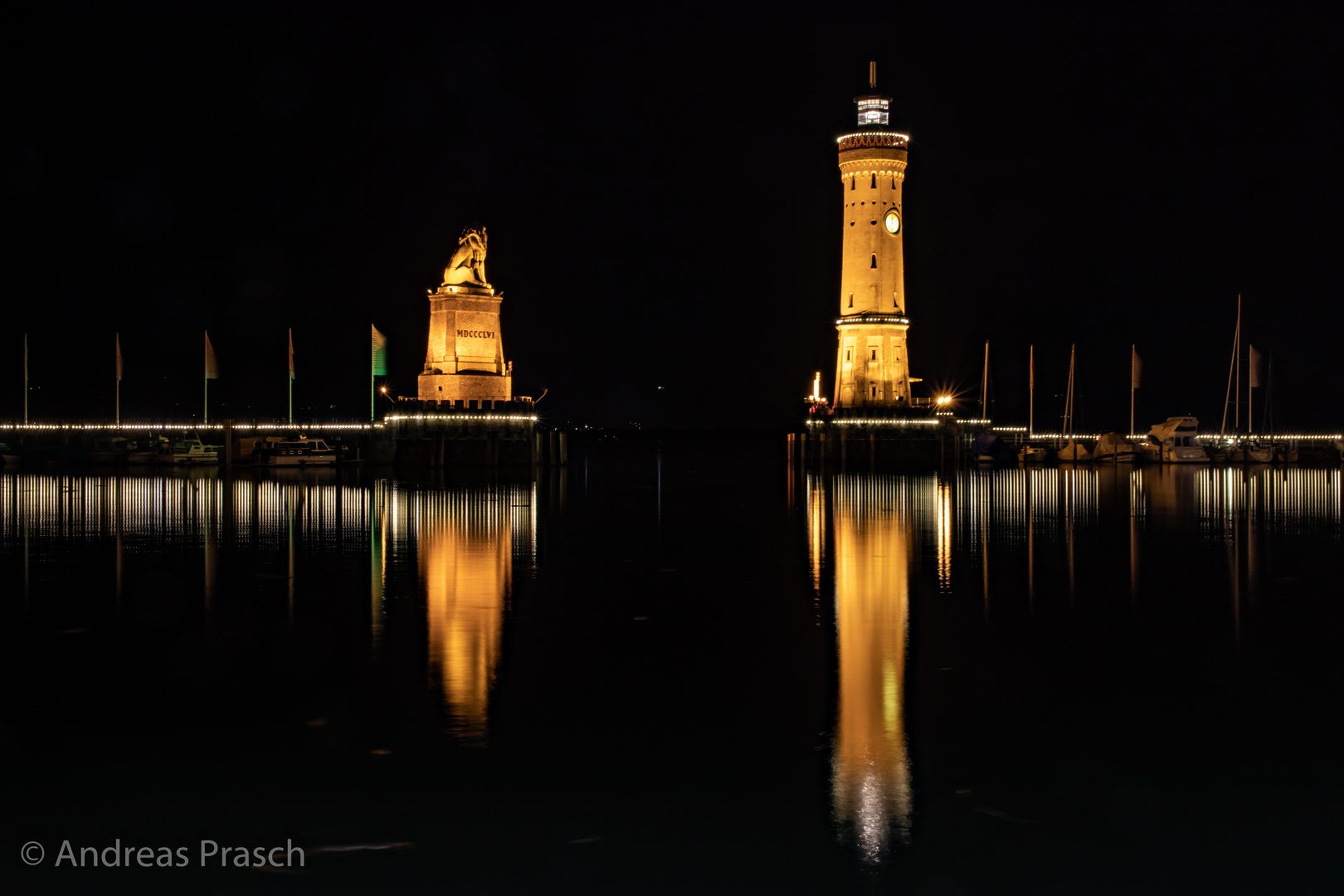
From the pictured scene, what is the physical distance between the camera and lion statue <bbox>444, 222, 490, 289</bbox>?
68.9 m

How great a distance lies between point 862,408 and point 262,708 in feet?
222

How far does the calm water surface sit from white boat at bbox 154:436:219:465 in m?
57.6

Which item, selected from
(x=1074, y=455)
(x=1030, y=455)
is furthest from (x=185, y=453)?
(x=1074, y=455)

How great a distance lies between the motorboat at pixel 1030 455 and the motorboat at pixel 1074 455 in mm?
1497

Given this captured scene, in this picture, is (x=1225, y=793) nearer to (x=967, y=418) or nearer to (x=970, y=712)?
(x=970, y=712)

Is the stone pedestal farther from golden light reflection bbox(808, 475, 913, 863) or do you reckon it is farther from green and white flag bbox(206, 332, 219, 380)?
golden light reflection bbox(808, 475, 913, 863)

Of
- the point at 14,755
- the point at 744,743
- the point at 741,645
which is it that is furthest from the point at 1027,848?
the point at 14,755

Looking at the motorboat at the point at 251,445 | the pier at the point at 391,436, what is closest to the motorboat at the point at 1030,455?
the pier at the point at 391,436

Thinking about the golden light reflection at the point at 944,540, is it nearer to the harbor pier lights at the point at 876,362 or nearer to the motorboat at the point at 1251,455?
the harbor pier lights at the point at 876,362

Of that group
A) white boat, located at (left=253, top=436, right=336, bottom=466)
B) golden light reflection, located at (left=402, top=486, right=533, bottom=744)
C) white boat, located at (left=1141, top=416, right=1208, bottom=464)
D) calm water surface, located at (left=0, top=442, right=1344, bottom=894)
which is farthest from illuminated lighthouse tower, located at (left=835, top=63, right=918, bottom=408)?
calm water surface, located at (left=0, top=442, right=1344, bottom=894)

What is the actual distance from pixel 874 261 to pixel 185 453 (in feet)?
161

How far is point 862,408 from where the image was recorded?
77375 mm

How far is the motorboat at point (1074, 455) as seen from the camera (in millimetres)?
94438

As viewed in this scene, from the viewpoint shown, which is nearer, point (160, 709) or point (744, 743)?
point (744, 743)
